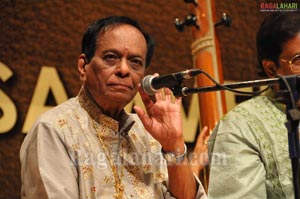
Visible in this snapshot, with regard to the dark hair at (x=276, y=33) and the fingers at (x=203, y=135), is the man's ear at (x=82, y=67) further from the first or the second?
the fingers at (x=203, y=135)

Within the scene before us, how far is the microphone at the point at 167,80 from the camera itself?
1.51 m

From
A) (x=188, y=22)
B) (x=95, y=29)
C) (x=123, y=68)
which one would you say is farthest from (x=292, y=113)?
(x=188, y=22)

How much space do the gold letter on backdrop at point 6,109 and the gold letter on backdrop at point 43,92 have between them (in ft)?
0.29

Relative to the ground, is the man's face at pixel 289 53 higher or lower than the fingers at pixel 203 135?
higher

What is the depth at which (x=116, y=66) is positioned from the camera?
2.12m

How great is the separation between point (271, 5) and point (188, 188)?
8.67 feet

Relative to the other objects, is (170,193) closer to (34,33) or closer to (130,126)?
(130,126)

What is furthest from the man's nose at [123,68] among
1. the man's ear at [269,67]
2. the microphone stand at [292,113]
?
the microphone stand at [292,113]

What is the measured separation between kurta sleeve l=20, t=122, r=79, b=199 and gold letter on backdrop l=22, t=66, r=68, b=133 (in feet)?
4.21

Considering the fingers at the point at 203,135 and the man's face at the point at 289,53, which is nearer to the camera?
the man's face at the point at 289,53

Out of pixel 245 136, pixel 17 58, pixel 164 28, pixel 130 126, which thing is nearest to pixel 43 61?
pixel 17 58

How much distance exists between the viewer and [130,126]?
2.22 meters

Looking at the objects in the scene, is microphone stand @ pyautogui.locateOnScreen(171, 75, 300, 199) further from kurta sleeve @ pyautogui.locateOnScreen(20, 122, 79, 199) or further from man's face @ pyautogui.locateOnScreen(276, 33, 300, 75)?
kurta sleeve @ pyautogui.locateOnScreen(20, 122, 79, 199)

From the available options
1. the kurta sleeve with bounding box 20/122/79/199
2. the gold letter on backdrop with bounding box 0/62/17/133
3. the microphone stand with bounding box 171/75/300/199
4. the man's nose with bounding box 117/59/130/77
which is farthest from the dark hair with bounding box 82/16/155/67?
the gold letter on backdrop with bounding box 0/62/17/133
